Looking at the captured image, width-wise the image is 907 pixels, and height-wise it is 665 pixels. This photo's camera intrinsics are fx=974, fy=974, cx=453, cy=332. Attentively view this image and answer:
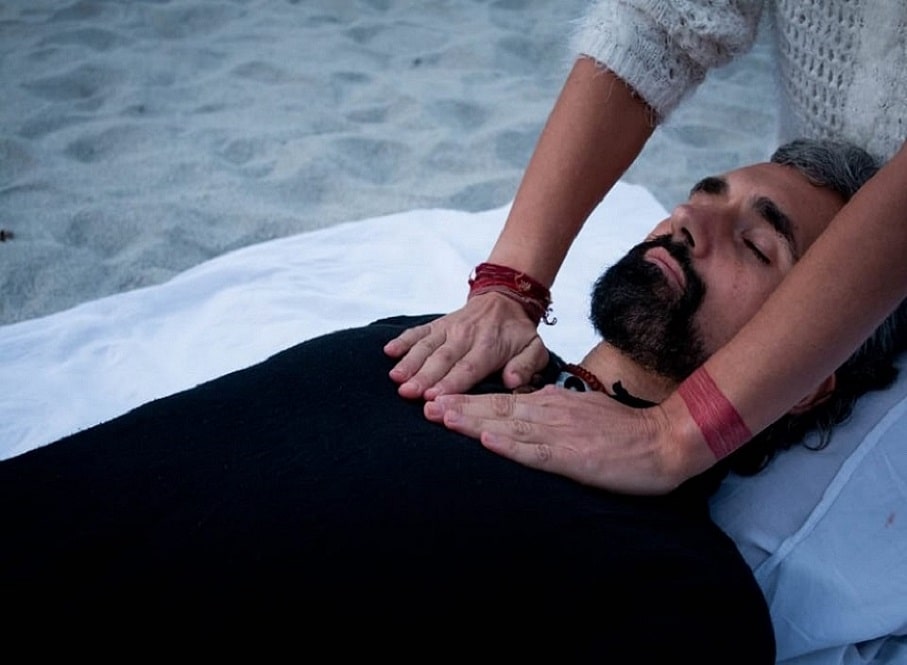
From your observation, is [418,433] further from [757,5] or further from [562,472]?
[757,5]

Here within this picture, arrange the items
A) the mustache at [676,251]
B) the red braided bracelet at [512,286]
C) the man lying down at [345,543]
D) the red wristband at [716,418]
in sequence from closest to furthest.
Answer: the man lying down at [345,543] → the red wristband at [716,418] → the mustache at [676,251] → the red braided bracelet at [512,286]

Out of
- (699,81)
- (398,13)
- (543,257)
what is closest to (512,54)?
(398,13)

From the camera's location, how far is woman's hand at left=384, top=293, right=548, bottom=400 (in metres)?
1.46

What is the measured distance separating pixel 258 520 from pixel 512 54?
124 inches

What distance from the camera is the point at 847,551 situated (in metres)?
1.50

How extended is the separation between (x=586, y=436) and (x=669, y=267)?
40cm

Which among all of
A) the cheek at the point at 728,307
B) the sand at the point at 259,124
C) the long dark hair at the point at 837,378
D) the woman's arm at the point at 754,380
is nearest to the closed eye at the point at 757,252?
the cheek at the point at 728,307

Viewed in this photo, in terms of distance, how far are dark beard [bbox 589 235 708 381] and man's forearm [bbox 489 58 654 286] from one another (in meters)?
→ 0.19

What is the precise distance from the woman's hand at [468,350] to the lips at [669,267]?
23cm

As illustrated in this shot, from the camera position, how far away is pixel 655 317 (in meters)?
1.55

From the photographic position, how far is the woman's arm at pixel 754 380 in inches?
47.3

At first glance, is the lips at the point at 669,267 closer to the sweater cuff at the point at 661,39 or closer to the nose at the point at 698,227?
the nose at the point at 698,227

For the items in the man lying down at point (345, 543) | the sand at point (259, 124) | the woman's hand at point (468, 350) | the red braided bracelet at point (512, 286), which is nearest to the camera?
the man lying down at point (345, 543)

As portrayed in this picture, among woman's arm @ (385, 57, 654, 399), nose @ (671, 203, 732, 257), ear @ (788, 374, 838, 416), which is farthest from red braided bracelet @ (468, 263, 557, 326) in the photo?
ear @ (788, 374, 838, 416)
